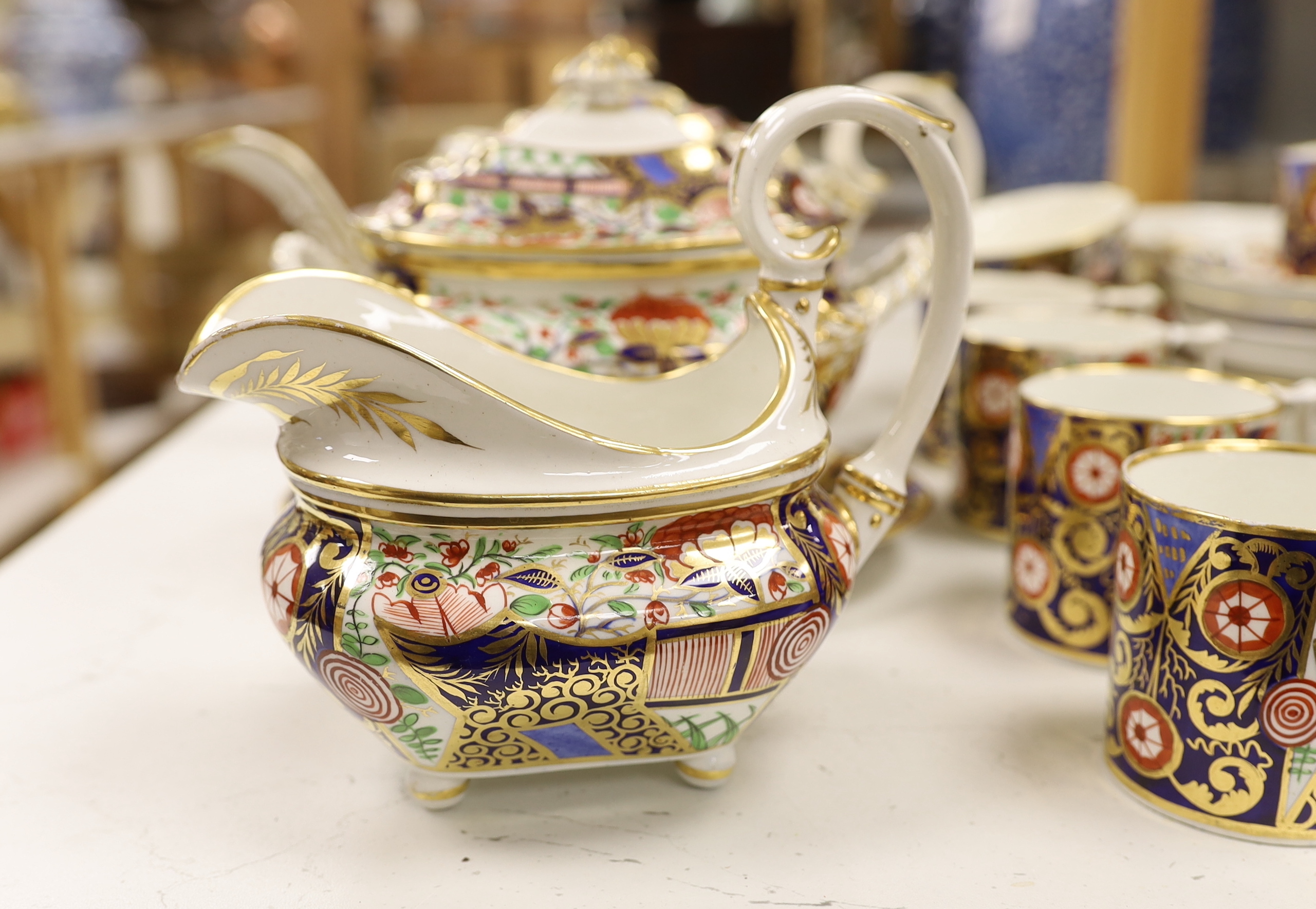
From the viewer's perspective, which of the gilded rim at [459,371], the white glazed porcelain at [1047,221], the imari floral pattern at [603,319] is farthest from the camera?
the white glazed porcelain at [1047,221]

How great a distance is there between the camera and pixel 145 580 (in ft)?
2.44

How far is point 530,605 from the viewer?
43cm

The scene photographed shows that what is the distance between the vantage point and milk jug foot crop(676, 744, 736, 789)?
0.50 meters

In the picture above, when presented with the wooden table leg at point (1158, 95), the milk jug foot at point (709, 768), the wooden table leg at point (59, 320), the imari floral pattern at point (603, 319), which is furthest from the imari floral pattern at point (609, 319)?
the wooden table leg at point (59, 320)

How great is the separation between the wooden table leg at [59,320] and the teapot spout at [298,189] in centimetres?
134

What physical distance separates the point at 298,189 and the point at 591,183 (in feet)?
0.62

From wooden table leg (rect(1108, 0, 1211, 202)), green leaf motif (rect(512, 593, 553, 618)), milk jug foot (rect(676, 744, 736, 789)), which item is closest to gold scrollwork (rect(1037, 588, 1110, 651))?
milk jug foot (rect(676, 744, 736, 789))

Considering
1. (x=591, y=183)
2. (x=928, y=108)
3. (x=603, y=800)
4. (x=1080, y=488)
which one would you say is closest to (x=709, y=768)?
(x=603, y=800)

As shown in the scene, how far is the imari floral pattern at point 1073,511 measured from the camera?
59 centimetres

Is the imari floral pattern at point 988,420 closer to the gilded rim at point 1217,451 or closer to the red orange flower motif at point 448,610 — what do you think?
the gilded rim at point 1217,451

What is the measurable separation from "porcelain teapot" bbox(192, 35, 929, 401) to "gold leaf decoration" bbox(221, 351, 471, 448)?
0.21 meters

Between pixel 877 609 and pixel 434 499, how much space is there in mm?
350

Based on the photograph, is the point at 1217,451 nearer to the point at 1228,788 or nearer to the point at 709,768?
the point at 1228,788

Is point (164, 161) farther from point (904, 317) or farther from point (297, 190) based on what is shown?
point (297, 190)
